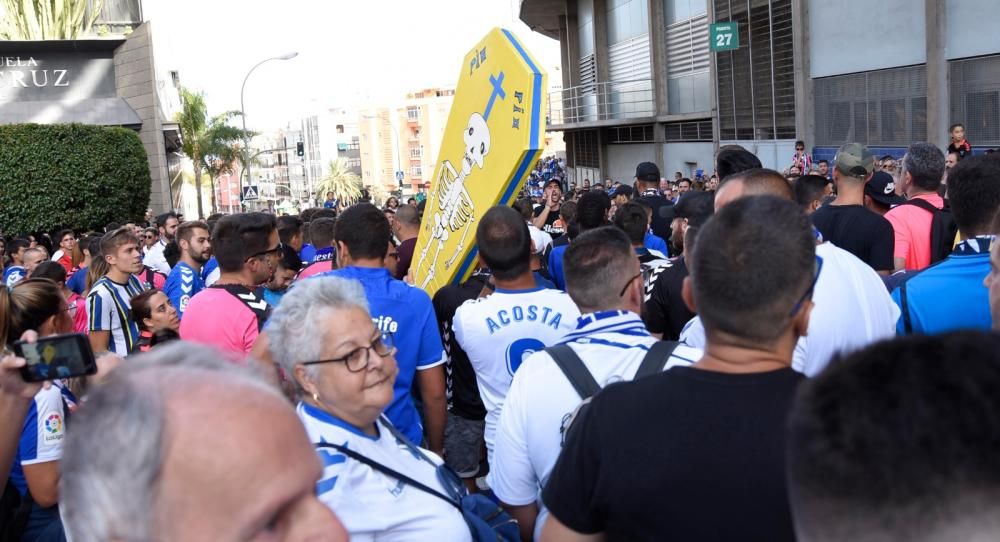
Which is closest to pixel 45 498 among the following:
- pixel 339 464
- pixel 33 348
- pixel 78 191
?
pixel 33 348

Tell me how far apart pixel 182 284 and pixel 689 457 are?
6.33m

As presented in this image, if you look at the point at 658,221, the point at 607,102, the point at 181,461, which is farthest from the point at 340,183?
the point at 181,461

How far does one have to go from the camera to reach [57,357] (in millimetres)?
2520

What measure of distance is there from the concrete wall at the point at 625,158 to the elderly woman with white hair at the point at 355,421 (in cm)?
2831

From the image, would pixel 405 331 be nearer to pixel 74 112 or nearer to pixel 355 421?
pixel 355 421

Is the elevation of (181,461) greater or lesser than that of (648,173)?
lesser

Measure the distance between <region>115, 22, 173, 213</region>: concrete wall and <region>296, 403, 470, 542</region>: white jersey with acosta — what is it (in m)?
26.3

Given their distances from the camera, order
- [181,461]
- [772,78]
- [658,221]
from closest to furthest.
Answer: [181,461]
[658,221]
[772,78]

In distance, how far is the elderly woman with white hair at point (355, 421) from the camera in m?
2.55

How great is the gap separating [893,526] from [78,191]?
24930mm

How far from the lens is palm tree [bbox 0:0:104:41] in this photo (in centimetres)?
2608

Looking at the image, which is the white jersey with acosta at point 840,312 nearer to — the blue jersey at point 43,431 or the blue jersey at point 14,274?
the blue jersey at point 43,431

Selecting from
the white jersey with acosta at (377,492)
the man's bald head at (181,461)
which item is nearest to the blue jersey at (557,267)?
the white jersey with acosta at (377,492)

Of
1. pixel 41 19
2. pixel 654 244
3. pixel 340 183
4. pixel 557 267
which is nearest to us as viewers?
pixel 557 267
